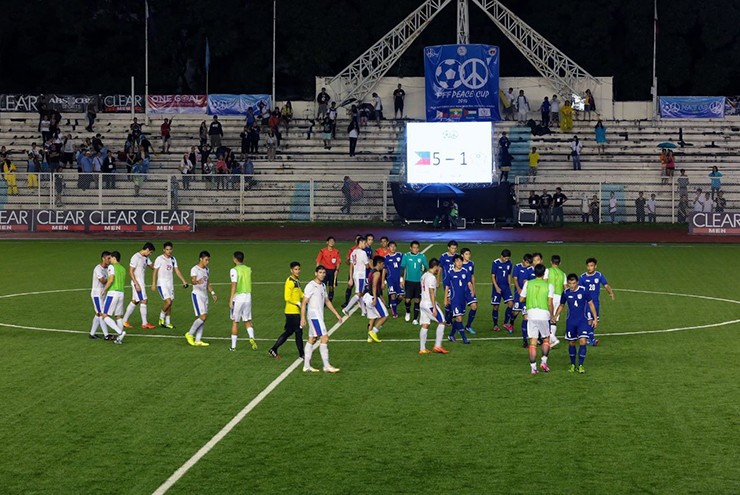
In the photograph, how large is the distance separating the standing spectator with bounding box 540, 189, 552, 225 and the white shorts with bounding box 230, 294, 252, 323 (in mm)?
33204

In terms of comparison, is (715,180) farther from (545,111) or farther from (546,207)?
(545,111)

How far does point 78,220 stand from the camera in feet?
178

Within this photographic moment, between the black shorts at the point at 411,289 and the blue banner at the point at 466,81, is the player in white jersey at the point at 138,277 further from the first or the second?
the blue banner at the point at 466,81

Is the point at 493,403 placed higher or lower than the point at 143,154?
lower

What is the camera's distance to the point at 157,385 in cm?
2181

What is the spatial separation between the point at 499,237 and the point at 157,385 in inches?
1262

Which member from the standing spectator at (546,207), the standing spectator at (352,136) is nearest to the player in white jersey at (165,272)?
the standing spectator at (546,207)

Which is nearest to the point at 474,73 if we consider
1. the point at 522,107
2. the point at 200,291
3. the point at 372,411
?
the point at 522,107

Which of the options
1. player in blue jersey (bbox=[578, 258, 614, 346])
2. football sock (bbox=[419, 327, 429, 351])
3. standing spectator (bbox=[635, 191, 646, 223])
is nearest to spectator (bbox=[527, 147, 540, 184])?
standing spectator (bbox=[635, 191, 646, 223])

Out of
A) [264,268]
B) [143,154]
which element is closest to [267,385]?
[264,268]

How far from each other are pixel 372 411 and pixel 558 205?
38.0m

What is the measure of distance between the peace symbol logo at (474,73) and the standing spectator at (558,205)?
7.71 metres

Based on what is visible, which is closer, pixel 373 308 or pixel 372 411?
pixel 372 411

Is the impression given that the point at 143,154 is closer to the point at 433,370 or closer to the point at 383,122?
the point at 383,122
